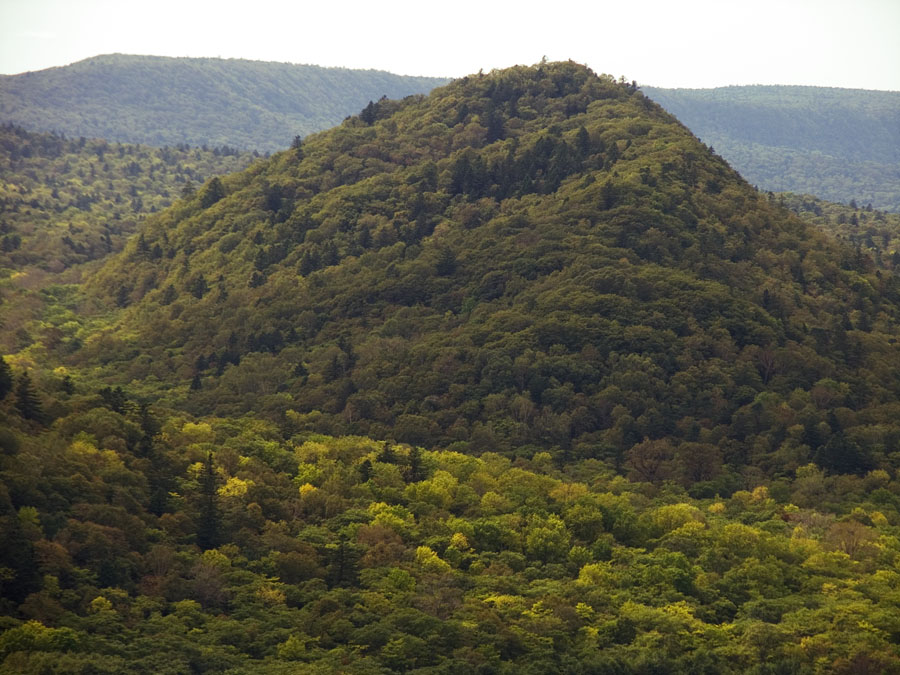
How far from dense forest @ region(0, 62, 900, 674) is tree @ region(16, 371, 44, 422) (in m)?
0.30

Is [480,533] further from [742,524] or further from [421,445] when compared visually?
[421,445]

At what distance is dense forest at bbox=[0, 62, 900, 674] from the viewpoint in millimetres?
94500

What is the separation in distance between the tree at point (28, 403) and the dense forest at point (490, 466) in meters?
0.30

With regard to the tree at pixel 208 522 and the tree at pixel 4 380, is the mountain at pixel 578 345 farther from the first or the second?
the tree at pixel 208 522

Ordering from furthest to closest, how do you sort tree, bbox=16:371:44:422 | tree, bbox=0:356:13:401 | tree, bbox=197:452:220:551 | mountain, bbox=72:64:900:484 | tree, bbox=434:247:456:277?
tree, bbox=434:247:456:277 → mountain, bbox=72:64:900:484 → tree, bbox=0:356:13:401 → tree, bbox=16:371:44:422 → tree, bbox=197:452:220:551

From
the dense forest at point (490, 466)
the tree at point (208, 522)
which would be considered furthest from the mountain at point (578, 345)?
the tree at point (208, 522)

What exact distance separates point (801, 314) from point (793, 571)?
7748cm

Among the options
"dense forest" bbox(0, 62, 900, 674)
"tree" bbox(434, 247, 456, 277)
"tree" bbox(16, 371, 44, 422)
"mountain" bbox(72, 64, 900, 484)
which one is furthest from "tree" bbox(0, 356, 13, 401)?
"tree" bbox(434, 247, 456, 277)

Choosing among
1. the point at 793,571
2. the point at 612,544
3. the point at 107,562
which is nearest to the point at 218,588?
the point at 107,562

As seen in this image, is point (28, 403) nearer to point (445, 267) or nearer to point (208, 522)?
point (208, 522)

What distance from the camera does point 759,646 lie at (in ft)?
316

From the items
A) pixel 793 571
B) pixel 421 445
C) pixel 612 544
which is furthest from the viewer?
pixel 421 445

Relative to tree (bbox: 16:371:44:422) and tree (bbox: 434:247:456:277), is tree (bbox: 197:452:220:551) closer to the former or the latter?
tree (bbox: 16:371:44:422)

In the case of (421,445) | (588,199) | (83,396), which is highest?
(588,199)
